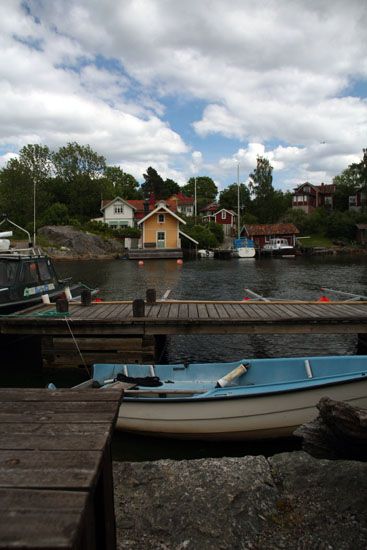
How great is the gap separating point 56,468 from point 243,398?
5101 mm

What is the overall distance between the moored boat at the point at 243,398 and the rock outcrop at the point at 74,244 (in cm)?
5346

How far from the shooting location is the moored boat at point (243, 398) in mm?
6402

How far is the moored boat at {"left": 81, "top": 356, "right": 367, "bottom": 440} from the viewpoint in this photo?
6402mm

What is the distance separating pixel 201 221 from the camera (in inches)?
3046

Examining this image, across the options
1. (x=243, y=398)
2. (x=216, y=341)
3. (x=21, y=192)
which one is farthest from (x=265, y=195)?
(x=243, y=398)

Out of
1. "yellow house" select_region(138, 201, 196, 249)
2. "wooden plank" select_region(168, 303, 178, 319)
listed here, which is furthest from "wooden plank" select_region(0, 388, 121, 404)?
"yellow house" select_region(138, 201, 196, 249)

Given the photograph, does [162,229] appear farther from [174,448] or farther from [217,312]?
[174,448]

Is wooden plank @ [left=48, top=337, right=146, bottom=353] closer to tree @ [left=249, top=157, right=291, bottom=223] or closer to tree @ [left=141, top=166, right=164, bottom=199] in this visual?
tree @ [left=249, top=157, right=291, bottom=223]

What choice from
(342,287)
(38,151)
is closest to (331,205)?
(38,151)

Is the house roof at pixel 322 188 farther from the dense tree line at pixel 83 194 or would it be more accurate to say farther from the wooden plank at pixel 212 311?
the wooden plank at pixel 212 311

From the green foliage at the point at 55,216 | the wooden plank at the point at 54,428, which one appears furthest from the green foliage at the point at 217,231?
the wooden plank at the point at 54,428

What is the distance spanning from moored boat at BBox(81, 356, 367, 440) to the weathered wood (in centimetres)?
294

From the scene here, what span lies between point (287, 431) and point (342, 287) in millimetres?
23502

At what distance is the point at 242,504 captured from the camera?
3.79 metres
